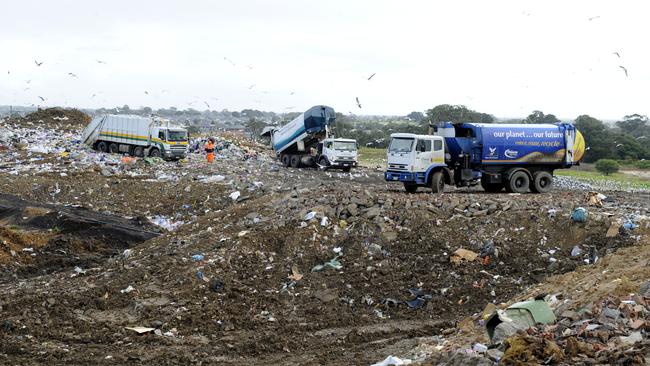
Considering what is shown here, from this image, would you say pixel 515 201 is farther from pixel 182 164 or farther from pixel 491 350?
pixel 182 164

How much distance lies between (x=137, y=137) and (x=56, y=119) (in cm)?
1399

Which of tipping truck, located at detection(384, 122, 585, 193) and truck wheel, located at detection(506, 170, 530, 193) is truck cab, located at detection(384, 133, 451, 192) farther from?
truck wheel, located at detection(506, 170, 530, 193)

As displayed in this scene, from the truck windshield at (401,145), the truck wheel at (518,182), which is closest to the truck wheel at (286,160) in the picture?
the truck windshield at (401,145)

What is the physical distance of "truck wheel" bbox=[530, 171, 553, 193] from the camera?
18594mm

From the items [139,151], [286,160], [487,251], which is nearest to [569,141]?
[487,251]

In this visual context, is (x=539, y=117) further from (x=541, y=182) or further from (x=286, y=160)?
(x=541, y=182)

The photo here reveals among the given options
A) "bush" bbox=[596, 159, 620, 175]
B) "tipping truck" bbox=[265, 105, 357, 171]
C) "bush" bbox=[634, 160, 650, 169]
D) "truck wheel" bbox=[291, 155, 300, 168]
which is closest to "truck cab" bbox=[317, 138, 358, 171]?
"tipping truck" bbox=[265, 105, 357, 171]

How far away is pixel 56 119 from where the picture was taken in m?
41.0

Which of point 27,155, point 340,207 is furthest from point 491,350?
point 27,155

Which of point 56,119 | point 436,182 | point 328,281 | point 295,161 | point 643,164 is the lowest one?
point 328,281

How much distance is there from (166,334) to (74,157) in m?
18.5

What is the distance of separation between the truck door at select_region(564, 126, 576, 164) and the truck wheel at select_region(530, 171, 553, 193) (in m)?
0.71

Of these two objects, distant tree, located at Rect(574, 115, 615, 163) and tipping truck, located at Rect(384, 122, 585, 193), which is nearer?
tipping truck, located at Rect(384, 122, 585, 193)

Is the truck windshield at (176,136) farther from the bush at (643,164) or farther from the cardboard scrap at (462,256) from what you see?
the bush at (643,164)
